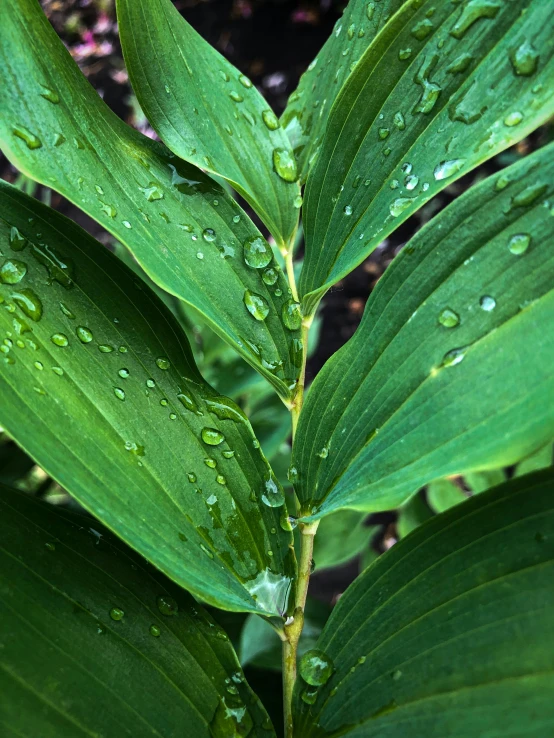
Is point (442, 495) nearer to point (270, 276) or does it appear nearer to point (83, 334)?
point (270, 276)

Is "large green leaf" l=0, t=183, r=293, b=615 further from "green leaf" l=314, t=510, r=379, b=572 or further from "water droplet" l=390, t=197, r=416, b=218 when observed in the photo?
"green leaf" l=314, t=510, r=379, b=572

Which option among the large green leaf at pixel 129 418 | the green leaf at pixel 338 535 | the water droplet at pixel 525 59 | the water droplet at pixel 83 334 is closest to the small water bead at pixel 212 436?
the large green leaf at pixel 129 418

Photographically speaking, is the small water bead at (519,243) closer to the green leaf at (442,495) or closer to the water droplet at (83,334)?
the water droplet at (83,334)

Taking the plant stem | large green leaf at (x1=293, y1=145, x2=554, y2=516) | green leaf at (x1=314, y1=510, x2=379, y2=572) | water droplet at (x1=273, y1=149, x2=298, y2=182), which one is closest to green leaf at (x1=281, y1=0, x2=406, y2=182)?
water droplet at (x1=273, y1=149, x2=298, y2=182)

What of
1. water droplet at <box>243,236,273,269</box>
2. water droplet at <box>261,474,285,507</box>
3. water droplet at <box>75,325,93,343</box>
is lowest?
water droplet at <box>261,474,285,507</box>

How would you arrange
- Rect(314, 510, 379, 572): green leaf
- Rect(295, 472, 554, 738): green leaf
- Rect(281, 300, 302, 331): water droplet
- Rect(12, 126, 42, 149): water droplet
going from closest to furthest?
Rect(295, 472, 554, 738): green leaf, Rect(12, 126, 42, 149): water droplet, Rect(281, 300, 302, 331): water droplet, Rect(314, 510, 379, 572): green leaf

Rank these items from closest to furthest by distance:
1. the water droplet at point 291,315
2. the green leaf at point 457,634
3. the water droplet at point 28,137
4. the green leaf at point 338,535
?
the green leaf at point 457,634, the water droplet at point 28,137, the water droplet at point 291,315, the green leaf at point 338,535

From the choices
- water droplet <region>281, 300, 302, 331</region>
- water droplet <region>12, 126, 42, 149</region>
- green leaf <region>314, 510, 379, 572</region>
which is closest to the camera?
water droplet <region>12, 126, 42, 149</region>

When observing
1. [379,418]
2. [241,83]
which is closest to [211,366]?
[241,83]
